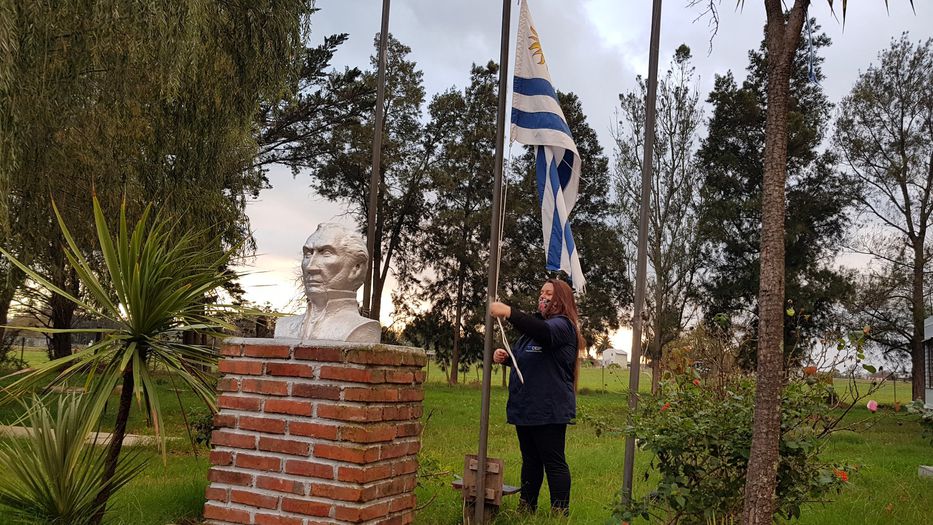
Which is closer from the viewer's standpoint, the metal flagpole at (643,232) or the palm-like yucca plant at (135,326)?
the palm-like yucca plant at (135,326)

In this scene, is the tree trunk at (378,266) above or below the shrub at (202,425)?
above

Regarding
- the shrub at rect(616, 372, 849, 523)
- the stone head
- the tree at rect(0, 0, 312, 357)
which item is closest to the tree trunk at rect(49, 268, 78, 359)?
the tree at rect(0, 0, 312, 357)

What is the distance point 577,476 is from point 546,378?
3141mm

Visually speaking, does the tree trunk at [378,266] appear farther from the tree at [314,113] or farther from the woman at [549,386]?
the woman at [549,386]

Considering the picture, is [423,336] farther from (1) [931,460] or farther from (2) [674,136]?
(1) [931,460]

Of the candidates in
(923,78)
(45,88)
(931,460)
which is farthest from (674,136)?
(45,88)

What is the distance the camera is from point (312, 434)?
12.1ft

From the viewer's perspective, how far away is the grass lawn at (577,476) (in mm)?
5055

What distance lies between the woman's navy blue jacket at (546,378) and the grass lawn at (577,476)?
0.32 m

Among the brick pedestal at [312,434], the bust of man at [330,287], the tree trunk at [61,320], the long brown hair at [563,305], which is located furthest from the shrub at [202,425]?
the tree trunk at [61,320]

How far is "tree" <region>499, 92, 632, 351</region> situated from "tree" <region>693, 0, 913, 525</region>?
2096 cm

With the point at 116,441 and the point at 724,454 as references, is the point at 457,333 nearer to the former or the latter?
the point at 116,441

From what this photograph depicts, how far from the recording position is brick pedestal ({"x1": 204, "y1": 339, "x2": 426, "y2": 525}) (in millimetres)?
3613

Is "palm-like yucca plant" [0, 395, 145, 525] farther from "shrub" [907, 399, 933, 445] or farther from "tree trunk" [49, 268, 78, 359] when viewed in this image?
"tree trunk" [49, 268, 78, 359]
